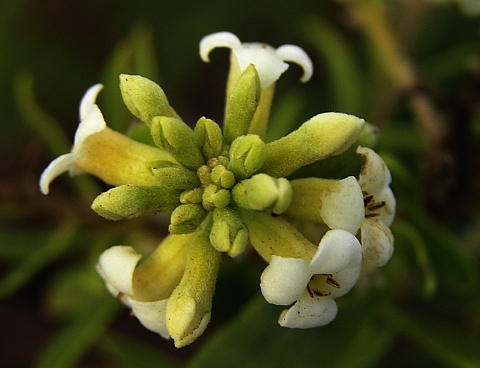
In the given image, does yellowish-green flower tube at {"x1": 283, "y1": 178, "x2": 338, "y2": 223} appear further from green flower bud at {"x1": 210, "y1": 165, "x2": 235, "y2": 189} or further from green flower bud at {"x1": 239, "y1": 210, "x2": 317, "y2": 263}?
green flower bud at {"x1": 210, "y1": 165, "x2": 235, "y2": 189}

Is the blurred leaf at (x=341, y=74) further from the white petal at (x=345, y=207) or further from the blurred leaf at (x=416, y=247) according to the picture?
the white petal at (x=345, y=207)

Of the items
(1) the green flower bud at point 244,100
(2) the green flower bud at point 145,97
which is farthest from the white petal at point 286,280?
(2) the green flower bud at point 145,97

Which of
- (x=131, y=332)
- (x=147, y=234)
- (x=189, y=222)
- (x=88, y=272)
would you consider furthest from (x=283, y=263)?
(x=131, y=332)

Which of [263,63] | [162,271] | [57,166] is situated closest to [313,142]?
[263,63]

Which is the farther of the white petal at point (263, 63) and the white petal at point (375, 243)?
the white petal at point (263, 63)

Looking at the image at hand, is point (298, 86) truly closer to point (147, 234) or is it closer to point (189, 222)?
point (147, 234)

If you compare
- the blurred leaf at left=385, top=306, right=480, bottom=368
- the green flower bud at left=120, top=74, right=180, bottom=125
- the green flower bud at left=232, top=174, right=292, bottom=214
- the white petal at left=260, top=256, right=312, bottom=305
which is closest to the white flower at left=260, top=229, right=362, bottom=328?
the white petal at left=260, top=256, right=312, bottom=305
